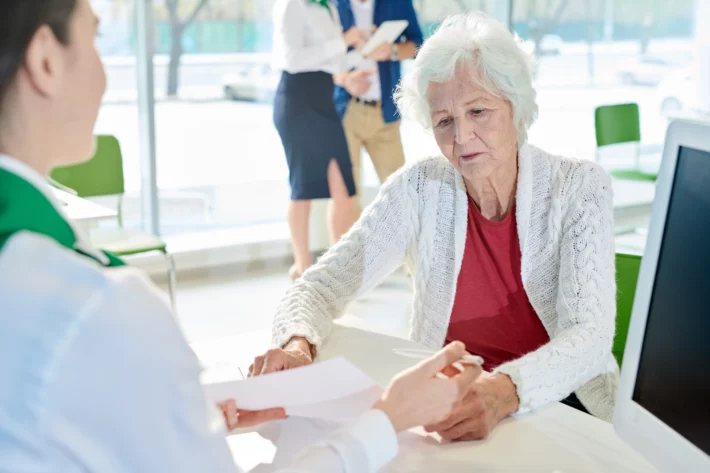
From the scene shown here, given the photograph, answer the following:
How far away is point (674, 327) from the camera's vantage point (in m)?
0.98

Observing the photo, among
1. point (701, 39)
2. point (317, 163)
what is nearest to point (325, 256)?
point (317, 163)

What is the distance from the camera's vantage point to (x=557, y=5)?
686cm

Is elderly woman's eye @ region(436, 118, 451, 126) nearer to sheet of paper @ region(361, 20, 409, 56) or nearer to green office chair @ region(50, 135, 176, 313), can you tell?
green office chair @ region(50, 135, 176, 313)

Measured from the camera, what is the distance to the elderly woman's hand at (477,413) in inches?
51.5

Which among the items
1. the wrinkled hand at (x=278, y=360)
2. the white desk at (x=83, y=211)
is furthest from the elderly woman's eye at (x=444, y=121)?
the white desk at (x=83, y=211)

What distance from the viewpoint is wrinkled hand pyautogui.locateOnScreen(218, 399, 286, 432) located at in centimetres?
124

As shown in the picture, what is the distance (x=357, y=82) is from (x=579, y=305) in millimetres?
2959

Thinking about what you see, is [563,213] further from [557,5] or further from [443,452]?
[557,5]

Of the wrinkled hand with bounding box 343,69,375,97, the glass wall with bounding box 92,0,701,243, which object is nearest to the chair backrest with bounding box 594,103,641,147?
the glass wall with bounding box 92,0,701,243

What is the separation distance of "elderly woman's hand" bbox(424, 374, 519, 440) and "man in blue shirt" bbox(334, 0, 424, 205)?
3.22 metres

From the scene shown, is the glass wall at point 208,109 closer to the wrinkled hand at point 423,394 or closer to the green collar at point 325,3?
the green collar at point 325,3

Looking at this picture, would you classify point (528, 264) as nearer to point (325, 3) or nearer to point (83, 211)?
point (83, 211)

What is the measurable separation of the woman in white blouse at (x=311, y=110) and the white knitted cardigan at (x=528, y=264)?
7.41 ft

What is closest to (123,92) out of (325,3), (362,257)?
(325,3)
